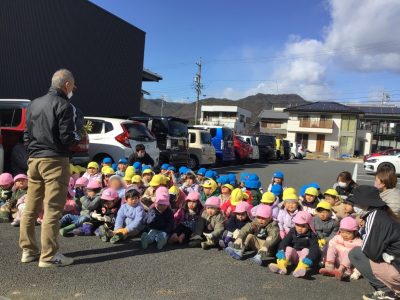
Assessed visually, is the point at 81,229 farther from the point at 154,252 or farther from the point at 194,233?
the point at 194,233

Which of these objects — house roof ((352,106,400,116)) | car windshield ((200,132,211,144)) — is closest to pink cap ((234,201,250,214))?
car windshield ((200,132,211,144))

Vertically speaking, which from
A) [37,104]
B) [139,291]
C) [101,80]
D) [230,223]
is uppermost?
[101,80]

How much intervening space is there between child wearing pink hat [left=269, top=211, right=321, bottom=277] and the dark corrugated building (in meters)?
12.9

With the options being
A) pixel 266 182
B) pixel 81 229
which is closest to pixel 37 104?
pixel 81 229

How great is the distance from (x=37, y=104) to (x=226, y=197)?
341 centimetres

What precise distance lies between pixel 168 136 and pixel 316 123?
39973mm

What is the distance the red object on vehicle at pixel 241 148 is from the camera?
20188 mm

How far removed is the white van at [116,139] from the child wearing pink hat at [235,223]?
506 cm

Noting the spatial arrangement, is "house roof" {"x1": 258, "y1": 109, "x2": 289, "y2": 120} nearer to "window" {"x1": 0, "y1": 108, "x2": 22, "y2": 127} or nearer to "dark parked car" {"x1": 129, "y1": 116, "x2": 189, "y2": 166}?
"dark parked car" {"x1": 129, "y1": 116, "x2": 189, "y2": 166}

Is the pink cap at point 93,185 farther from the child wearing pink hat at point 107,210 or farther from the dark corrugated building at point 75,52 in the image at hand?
the dark corrugated building at point 75,52

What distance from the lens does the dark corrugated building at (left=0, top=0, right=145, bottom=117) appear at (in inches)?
571

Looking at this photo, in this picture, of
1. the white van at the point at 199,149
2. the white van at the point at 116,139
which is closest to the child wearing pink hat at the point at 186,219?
the white van at the point at 116,139

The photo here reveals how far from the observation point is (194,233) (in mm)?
5285

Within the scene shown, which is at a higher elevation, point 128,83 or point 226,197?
point 128,83
